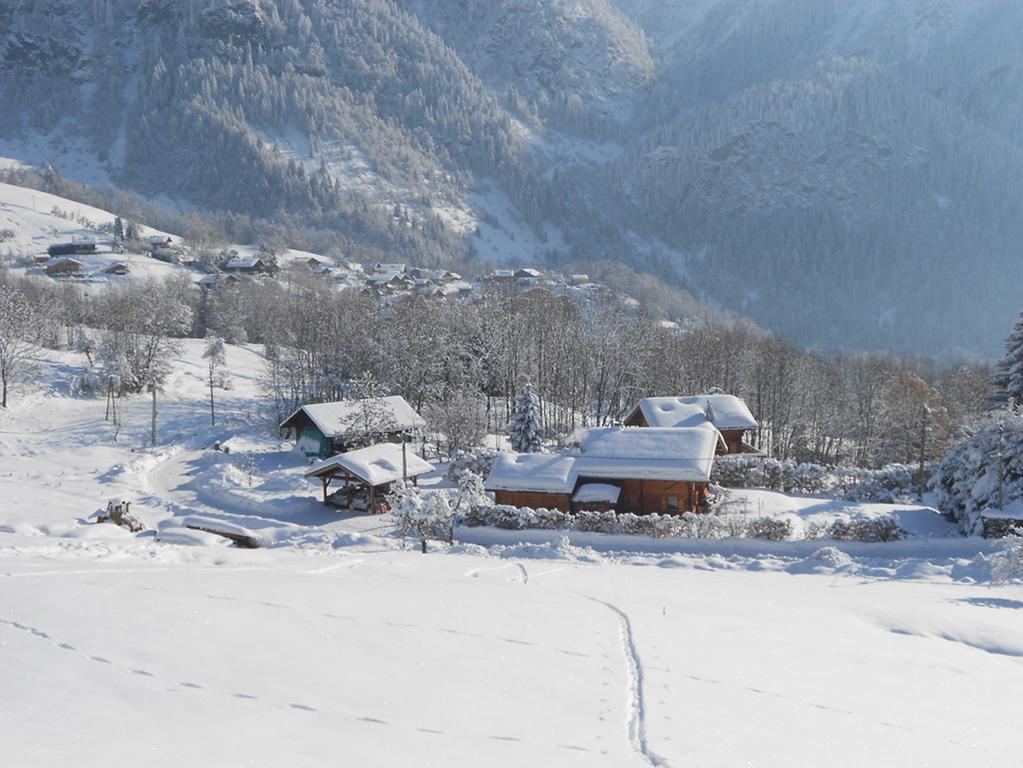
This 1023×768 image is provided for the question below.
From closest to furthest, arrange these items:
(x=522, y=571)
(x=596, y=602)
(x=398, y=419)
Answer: (x=596, y=602), (x=522, y=571), (x=398, y=419)

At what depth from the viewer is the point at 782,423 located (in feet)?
192

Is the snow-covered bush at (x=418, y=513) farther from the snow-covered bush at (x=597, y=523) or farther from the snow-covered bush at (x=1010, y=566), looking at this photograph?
the snow-covered bush at (x=1010, y=566)

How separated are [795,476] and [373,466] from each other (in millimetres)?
23337

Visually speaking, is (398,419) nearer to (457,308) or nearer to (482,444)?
(482,444)

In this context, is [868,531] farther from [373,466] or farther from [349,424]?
[349,424]

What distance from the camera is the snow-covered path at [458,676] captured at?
552 centimetres

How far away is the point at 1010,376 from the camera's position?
36250 millimetres

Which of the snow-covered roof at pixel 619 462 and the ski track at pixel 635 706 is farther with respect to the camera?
the snow-covered roof at pixel 619 462

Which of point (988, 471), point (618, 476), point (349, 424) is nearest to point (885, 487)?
point (988, 471)

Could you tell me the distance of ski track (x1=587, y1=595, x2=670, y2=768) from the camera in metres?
6.12

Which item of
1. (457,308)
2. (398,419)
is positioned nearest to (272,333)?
(457,308)

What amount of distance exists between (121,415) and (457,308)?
33.6m

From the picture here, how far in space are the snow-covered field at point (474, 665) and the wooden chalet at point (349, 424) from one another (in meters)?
24.3

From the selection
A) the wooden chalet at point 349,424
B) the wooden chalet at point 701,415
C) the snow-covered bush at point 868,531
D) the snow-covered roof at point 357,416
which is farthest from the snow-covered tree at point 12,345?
the snow-covered bush at point 868,531
